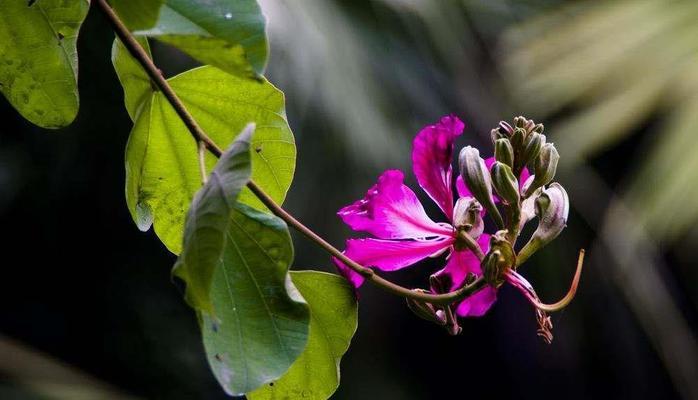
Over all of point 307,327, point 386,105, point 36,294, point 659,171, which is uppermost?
point 307,327

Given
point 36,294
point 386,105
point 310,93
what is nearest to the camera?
point 310,93

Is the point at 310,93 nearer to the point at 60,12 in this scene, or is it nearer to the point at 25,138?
the point at 25,138

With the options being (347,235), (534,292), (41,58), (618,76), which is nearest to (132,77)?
(41,58)

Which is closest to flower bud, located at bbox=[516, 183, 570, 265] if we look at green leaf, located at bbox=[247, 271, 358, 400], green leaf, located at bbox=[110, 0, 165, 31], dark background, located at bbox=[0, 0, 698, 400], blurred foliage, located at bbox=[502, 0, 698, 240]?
green leaf, located at bbox=[247, 271, 358, 400]

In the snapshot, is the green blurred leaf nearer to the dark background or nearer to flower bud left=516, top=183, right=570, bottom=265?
flower bud left=516, top=183, right=570, bottom=265

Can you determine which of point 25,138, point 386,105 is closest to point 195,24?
point 386,105
